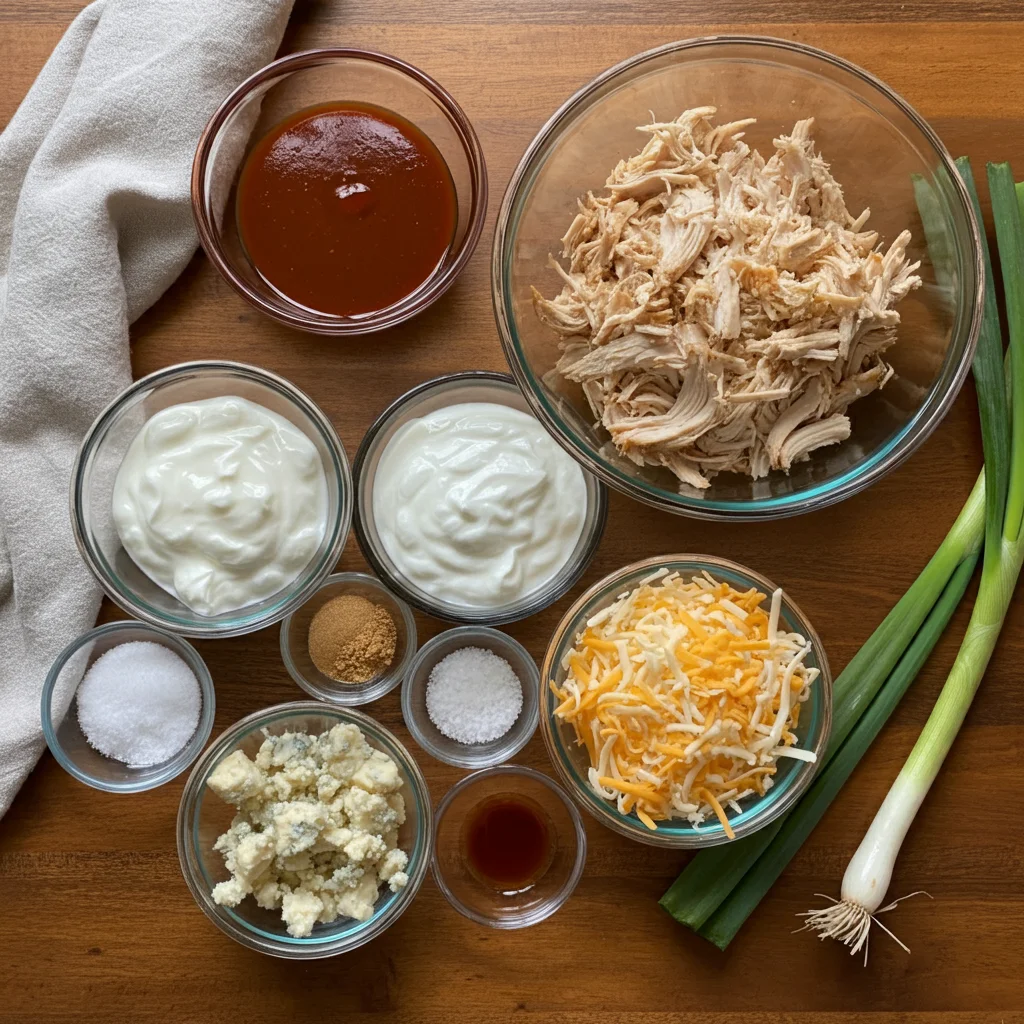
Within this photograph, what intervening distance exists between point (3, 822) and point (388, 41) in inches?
71.2

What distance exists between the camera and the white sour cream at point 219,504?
5.95 ft

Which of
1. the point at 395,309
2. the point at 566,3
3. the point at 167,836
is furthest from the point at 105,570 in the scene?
the point at 566,3

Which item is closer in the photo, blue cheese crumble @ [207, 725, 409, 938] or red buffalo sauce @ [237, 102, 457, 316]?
blue cheese crumble @ [207, 725, 409, 938]

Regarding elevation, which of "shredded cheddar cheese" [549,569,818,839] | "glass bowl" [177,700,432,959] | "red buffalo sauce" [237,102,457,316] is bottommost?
"glass bowl" [177,700,432,959]

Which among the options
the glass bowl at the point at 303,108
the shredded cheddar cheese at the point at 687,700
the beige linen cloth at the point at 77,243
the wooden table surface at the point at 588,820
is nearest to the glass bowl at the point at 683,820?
the shredded cheddar cheese at the point at 687,700

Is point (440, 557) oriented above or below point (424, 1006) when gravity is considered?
above

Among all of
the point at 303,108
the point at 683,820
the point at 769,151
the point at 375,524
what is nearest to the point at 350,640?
the point at 375,524

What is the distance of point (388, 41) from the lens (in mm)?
1998

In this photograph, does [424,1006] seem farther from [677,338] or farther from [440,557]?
[677,338]

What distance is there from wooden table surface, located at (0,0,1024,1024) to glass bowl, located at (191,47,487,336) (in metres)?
0.08

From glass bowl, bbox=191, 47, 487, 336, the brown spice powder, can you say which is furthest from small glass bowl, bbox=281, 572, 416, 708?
glass bowl, bbox=191, 47, 487, 336

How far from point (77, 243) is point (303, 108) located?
20.8 inches

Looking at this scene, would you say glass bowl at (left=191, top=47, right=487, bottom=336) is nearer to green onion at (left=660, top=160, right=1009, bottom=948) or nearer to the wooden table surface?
the wooden table surface

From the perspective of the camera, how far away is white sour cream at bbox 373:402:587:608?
187cm
